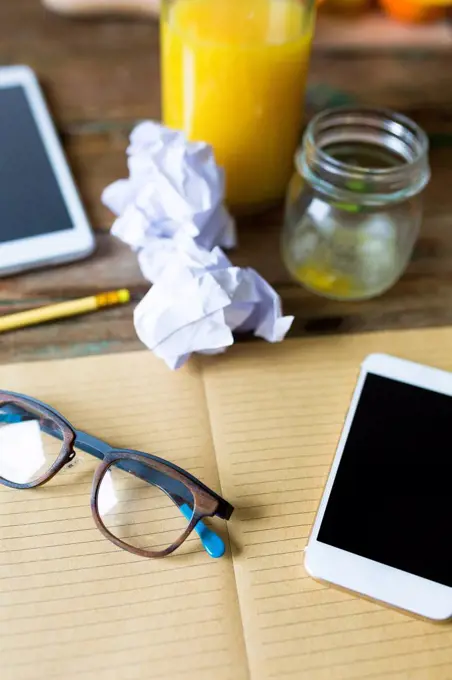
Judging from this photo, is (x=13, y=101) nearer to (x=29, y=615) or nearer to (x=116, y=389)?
(x=116, y=389)

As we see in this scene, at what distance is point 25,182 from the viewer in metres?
0.60

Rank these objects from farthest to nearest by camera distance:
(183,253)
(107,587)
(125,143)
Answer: (125,143)
(183,253)
(107,587)

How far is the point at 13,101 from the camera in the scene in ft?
2.19

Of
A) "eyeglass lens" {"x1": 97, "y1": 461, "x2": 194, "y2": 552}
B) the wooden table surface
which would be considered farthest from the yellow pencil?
"eyeglass lens" {"x1": 97, "y1": 461, "x2": 194, "y2": 552}

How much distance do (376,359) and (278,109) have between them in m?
0.21

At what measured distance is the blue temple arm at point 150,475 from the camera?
0.43m

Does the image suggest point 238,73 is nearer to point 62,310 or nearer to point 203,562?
point 62,310

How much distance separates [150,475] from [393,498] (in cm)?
15

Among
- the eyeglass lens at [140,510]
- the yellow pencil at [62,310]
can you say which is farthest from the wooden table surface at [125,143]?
the eyeglass lens at [140,510]

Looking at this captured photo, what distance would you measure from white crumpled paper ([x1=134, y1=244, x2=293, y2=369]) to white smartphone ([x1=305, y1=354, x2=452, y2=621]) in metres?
0.09

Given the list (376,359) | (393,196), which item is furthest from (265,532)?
(393,196)

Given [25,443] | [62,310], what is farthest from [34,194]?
[25,443]

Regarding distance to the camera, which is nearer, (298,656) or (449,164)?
(298,656)

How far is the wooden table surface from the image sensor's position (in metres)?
0.55
